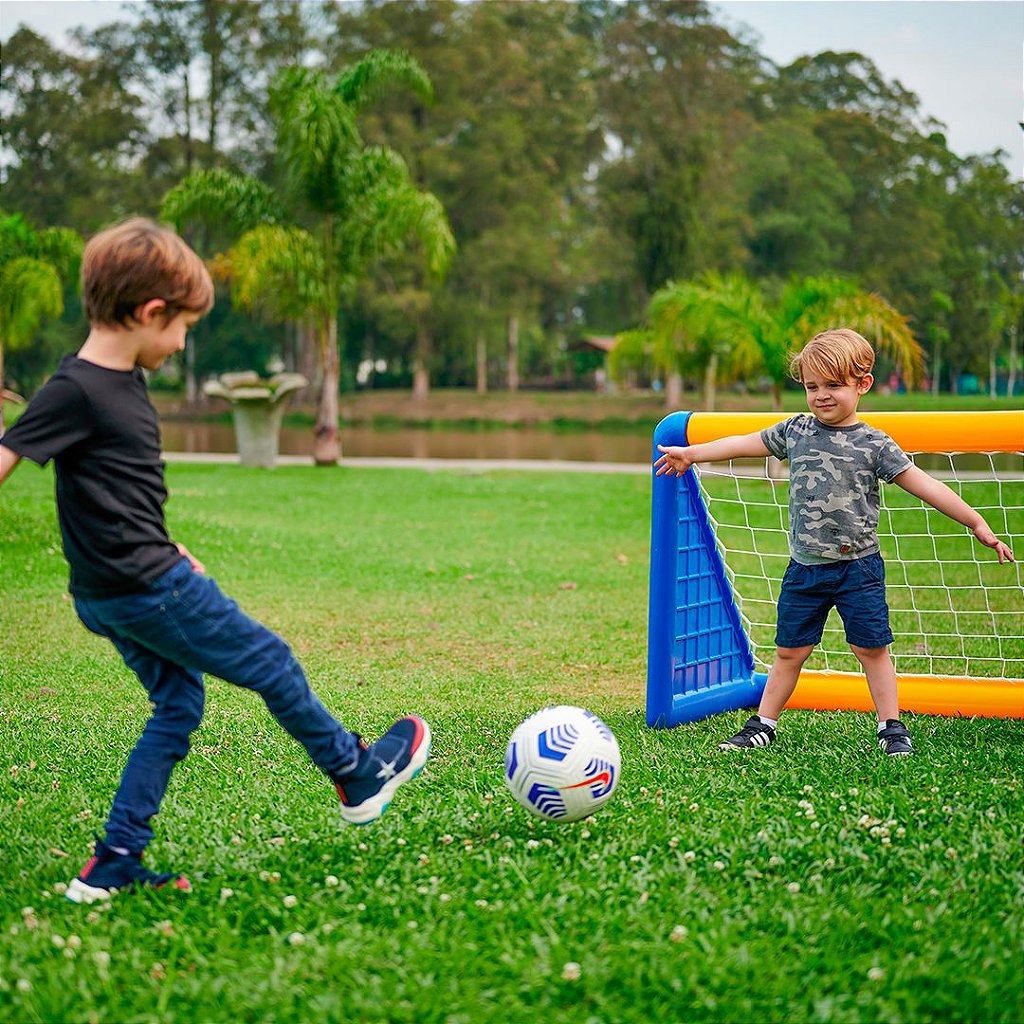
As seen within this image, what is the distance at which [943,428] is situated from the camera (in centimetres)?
482

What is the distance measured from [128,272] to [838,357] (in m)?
2.58

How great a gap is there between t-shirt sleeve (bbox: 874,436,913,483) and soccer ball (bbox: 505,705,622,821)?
156 cm

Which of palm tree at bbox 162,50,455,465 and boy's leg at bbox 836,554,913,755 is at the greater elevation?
palm tree at bbox 162,50,455,465

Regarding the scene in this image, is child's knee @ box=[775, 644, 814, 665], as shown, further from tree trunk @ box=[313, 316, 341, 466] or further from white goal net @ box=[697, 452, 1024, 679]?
tree trunk @ box=[313, 316, 341, 466]

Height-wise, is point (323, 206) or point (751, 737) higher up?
point (323, 206)

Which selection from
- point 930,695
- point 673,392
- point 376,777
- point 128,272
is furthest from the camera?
point 673,392

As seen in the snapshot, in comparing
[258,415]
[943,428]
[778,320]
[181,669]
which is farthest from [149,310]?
[258,415]

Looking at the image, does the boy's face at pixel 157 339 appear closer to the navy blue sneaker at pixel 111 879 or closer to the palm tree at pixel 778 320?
the navy blue sneaker at pixel 111 879

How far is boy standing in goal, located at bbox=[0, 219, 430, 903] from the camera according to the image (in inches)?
117

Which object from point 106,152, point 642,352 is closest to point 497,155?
point 106,152

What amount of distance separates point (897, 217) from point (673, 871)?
62551 mm

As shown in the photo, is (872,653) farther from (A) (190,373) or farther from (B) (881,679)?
Answer: (A) (190,373)

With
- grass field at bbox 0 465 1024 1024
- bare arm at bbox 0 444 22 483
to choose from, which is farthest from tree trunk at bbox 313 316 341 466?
bare arm at bbox 0 444 22 483

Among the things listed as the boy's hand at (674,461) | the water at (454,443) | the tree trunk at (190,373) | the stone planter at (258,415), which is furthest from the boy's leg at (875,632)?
the tree trunk at (190,373)
